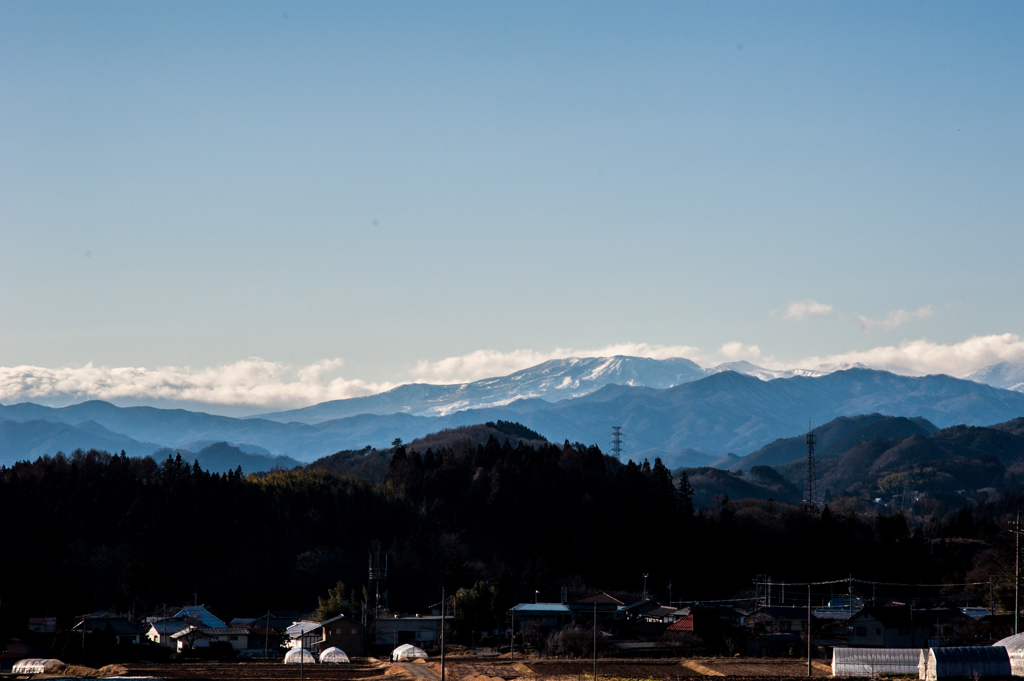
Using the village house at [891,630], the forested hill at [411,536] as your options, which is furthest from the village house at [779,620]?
the forested hill at [411,536]

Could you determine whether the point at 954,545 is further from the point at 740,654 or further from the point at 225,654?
the point at 225,654

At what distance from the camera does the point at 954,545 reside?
13950 cm

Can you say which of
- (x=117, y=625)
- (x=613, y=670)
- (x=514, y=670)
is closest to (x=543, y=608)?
(x=514, y=670)

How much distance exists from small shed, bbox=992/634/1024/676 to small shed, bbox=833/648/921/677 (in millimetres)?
4536

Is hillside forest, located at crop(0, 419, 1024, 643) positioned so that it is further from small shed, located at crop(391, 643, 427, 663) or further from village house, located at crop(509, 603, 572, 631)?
small shed, located at crop(391, 643, 427, 663)

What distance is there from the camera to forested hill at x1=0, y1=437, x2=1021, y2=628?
373 feet

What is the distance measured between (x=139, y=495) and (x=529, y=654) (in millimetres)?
65821

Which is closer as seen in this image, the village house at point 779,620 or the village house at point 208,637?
the village house at point 208,637

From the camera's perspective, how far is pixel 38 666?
2608 inches

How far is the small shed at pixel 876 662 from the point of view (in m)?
59.1

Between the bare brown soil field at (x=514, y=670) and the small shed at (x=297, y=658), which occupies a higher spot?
the bare brown soil field at (x=514, y=670)

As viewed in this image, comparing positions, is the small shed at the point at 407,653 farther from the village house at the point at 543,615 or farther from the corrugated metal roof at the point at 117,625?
the corrugated metal roof at the point at 117,625

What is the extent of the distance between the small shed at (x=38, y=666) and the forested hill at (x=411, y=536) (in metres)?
33.5

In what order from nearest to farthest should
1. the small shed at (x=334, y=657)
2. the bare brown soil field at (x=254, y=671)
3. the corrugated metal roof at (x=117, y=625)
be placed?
the bare brown soil field at (x=254, y=671), the small shed at (x=334, y=657), the corrugated metal roof at (x=117, y=625)
